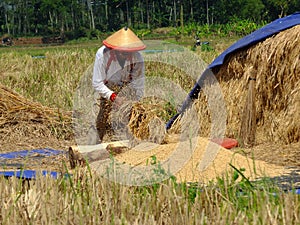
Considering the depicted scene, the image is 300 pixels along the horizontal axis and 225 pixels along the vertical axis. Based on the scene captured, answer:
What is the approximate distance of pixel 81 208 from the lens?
A: 4.00m

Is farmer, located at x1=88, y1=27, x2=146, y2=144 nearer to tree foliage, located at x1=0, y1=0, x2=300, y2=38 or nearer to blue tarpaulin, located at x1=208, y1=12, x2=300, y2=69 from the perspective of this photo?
blue tarpaulin, located at x1=208, y1=12, x2=300, y2=69

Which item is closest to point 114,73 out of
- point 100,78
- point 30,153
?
point 100,78

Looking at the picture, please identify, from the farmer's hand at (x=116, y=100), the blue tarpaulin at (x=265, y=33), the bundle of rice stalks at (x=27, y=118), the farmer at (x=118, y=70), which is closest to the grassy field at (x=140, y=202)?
the farmer's hand at (x=116, y=100)

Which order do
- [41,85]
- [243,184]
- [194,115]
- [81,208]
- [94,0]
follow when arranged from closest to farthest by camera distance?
1. [81,208]
2. [243,184]
3. [194,115]
4. [41,85]
5. [94,0]

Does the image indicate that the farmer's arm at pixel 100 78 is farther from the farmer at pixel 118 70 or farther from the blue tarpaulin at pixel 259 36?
the blue tarpaulin at pixel 259 36

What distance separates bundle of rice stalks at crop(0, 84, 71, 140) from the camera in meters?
8.94

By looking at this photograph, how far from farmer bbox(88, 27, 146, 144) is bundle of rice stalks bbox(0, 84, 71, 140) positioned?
Answer: 5.27 ft

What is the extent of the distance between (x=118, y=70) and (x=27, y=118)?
214 cm

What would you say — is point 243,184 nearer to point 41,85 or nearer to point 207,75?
point 207,75

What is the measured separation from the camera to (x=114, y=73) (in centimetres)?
742

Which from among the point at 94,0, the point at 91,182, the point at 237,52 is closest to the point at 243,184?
the point at 91,182

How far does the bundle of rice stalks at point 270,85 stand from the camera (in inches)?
289

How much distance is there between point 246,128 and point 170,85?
11.9ft

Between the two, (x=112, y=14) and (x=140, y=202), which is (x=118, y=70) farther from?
(x=112, y=14)
